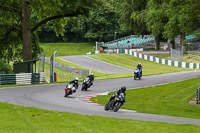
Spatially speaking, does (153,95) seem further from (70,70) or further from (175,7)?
(70,70)

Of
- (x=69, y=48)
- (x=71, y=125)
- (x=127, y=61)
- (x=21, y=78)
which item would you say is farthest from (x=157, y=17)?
(x=69, y=48)

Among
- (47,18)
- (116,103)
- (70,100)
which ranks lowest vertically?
(70,100)

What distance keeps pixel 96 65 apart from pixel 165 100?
34666 millimetres

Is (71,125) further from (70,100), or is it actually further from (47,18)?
(47,18)

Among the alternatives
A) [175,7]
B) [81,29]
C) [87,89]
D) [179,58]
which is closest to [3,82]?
[87,89]

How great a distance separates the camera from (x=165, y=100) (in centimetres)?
2248

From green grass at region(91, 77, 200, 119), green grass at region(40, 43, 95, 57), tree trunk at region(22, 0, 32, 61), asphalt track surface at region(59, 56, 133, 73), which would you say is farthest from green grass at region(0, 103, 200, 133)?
green grass at region(40, 43, 95, 57)

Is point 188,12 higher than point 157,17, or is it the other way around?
point 157,17

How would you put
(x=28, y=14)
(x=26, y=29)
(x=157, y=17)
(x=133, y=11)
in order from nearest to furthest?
(x=28, y=14)
(x=26, y=29)
(x=157, y=17)
(x=133, y=11)

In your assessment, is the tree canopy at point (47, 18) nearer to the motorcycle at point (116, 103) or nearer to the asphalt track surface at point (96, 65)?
the asphalt track surface at point (96, 65)

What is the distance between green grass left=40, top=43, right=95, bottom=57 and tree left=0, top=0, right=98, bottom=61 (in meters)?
47.6

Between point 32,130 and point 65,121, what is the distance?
6.59 feet

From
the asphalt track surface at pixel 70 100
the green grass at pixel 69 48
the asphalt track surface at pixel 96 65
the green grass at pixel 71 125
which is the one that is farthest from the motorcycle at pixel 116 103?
the green grass at pixel 69 48

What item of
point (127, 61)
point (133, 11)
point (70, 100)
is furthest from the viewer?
point (133, 11)
